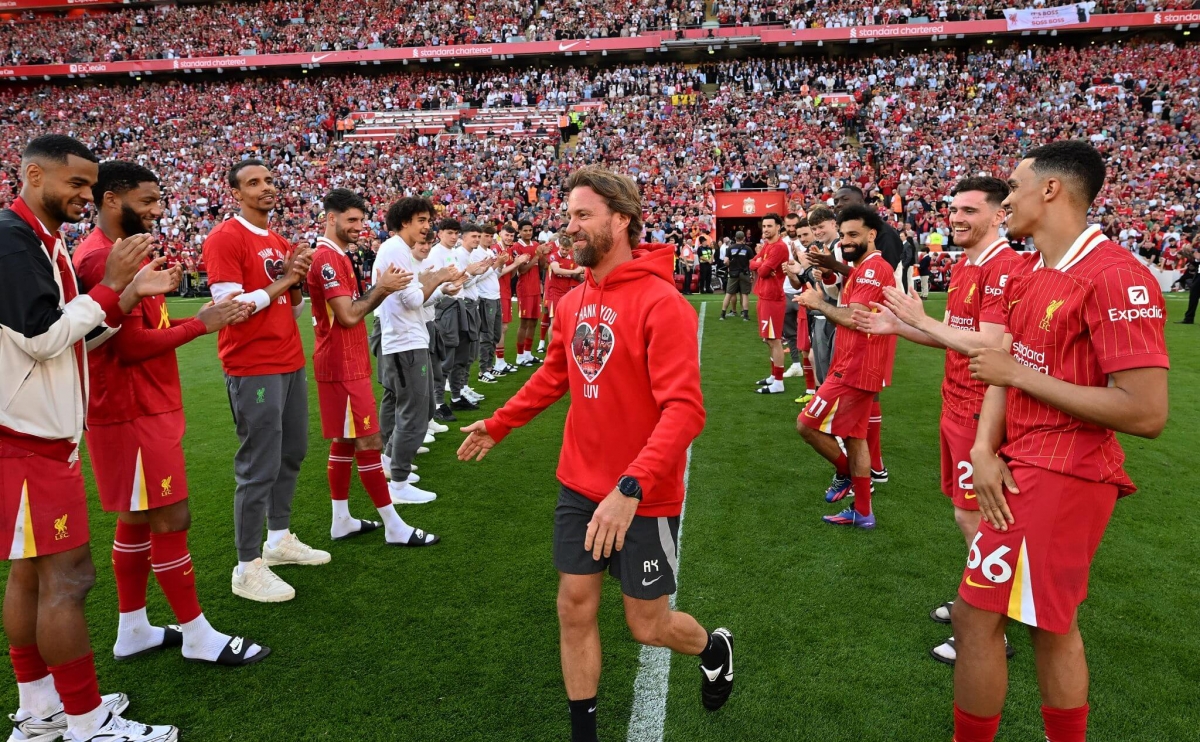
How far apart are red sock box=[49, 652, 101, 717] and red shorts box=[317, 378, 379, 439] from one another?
2.29 meters

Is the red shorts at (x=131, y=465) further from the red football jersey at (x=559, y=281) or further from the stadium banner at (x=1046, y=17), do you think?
the stadium banner at (x=1046, y=17)

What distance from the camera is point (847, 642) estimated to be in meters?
3.70

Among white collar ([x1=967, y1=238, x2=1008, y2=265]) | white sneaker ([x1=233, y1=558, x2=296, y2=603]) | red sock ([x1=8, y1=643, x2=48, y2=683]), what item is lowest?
white sneaker ([x1=233, y1=558, x2=296, y2=603])

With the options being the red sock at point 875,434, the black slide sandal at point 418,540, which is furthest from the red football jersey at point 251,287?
the red sock at point 875,434

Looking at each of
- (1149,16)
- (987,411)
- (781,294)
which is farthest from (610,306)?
(1149,16)

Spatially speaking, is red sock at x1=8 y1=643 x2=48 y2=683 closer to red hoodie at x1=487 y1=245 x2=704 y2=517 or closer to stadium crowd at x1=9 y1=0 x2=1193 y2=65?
red hoodie at x1=487 y1=245 x2=704 y2=517

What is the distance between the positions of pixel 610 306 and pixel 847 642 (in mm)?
2353

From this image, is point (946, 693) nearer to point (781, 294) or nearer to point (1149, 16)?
point (781, 294)

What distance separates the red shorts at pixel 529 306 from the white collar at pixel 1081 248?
33.5 feet

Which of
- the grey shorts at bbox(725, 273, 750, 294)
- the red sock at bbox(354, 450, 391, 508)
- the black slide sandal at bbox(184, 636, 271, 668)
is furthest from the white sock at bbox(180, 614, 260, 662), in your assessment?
the grey shorts at bbox(725, 273, 750, 294)

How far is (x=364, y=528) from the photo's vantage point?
Answer: 534 centimetres

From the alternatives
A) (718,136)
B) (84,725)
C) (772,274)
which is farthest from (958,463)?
(718,136)

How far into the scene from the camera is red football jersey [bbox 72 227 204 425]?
3248 mm

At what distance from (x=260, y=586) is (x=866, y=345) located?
14.3 ft
